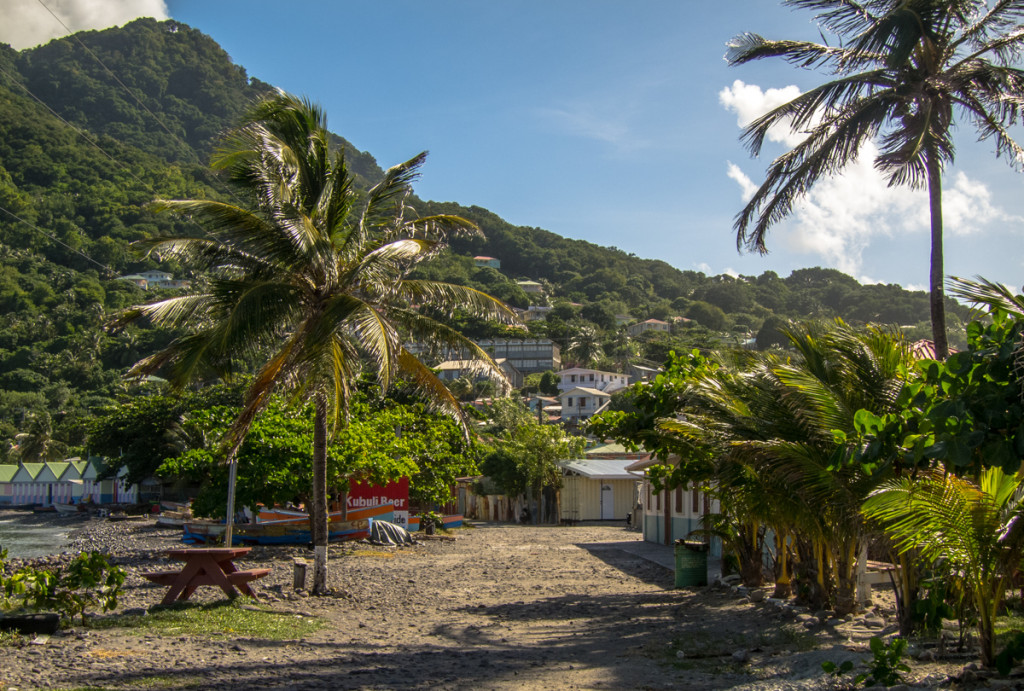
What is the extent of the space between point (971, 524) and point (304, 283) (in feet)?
28.3

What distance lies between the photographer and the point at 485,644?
9188mm

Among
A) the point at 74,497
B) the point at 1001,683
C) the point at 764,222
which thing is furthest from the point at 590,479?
the point at 74,497

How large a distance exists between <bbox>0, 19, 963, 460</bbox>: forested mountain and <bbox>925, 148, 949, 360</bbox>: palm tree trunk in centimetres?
2644

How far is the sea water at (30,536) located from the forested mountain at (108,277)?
244 inches

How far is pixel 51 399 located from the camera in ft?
249

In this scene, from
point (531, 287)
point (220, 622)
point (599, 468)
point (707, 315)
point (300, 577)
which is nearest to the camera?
point (220, 622)

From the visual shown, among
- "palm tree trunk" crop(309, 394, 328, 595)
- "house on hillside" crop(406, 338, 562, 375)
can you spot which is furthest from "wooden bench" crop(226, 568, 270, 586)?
"house on hillside" crop(406, 338, 562, 375)

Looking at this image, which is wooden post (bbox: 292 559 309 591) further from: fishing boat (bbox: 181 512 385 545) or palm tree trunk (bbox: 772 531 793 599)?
fishing boat (bbox: 181 512 385 545)

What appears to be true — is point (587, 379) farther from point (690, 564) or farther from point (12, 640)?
point (12, 640)

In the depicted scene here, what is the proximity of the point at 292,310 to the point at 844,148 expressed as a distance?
8045 mm

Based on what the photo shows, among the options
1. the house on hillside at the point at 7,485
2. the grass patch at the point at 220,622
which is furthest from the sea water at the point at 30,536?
the grass patch at the point at 220,622

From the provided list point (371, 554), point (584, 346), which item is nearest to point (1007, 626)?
point (371, 554)

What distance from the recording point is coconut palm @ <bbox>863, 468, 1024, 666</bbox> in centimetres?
589

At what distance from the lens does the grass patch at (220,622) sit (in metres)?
8.95
